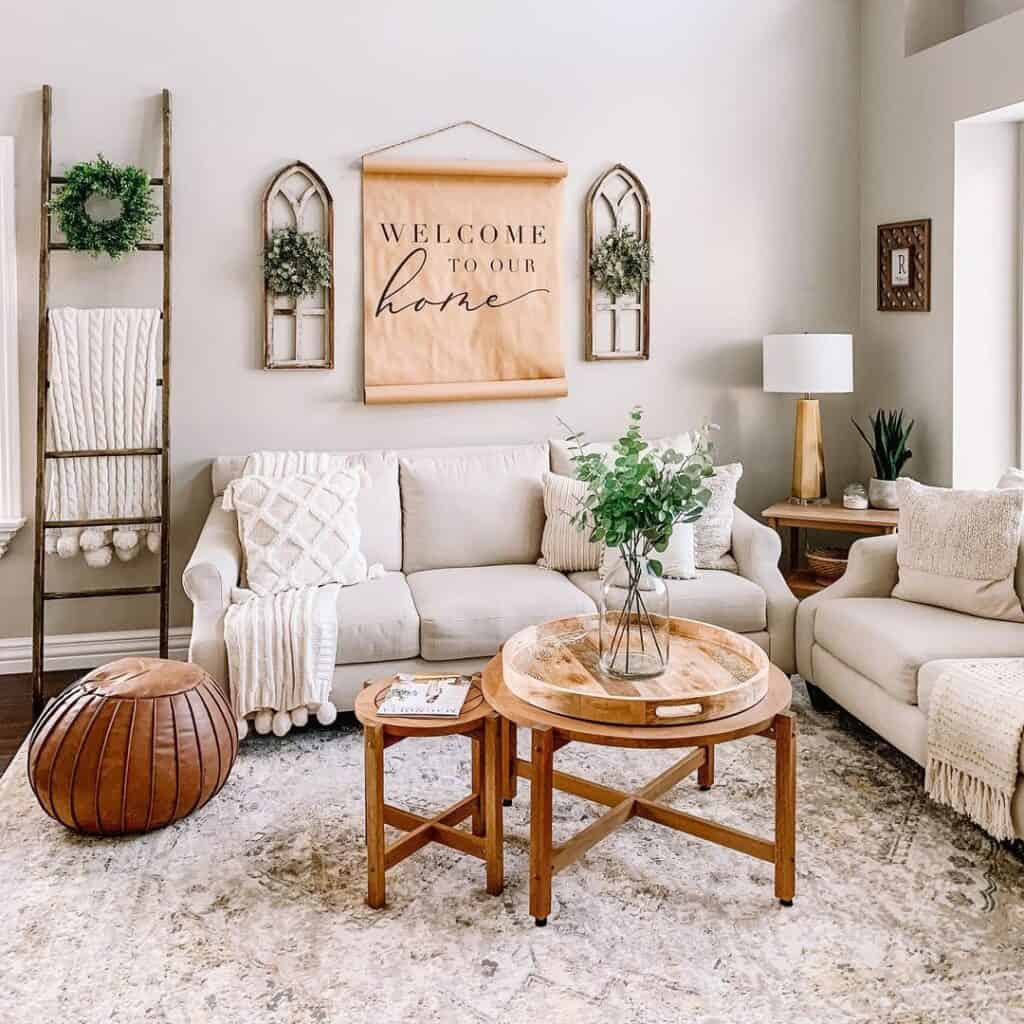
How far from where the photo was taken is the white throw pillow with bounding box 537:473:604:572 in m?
4.02

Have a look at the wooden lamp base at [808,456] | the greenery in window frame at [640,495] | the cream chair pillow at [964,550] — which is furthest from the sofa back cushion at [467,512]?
the greenery in window frame at [640,495]

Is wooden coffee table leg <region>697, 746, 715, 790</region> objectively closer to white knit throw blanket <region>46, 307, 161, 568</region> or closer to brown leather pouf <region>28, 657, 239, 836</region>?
brown leather pouf <region>28, 657, 239, 836</region>

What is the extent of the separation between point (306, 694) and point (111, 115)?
235cm

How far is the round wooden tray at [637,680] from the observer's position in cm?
240

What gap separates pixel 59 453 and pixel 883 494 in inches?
127

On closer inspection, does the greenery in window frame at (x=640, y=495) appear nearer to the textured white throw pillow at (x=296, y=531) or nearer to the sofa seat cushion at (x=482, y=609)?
the sofa seat cushion at (x=482, y=609)

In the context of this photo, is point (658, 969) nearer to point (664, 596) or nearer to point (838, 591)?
point (664, 596)

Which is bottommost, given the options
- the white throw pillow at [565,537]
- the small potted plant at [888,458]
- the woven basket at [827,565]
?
the woven basket at [827,565]

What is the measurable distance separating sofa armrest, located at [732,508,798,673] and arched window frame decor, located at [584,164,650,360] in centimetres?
92

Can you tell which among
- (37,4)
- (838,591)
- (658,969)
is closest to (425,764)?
(658,969)

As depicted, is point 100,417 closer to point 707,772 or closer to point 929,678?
point 707,772

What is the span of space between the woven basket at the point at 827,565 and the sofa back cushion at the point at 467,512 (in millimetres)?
1157

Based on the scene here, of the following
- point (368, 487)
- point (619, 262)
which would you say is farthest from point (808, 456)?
point (368, 487)

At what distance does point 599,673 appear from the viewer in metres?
2.64
